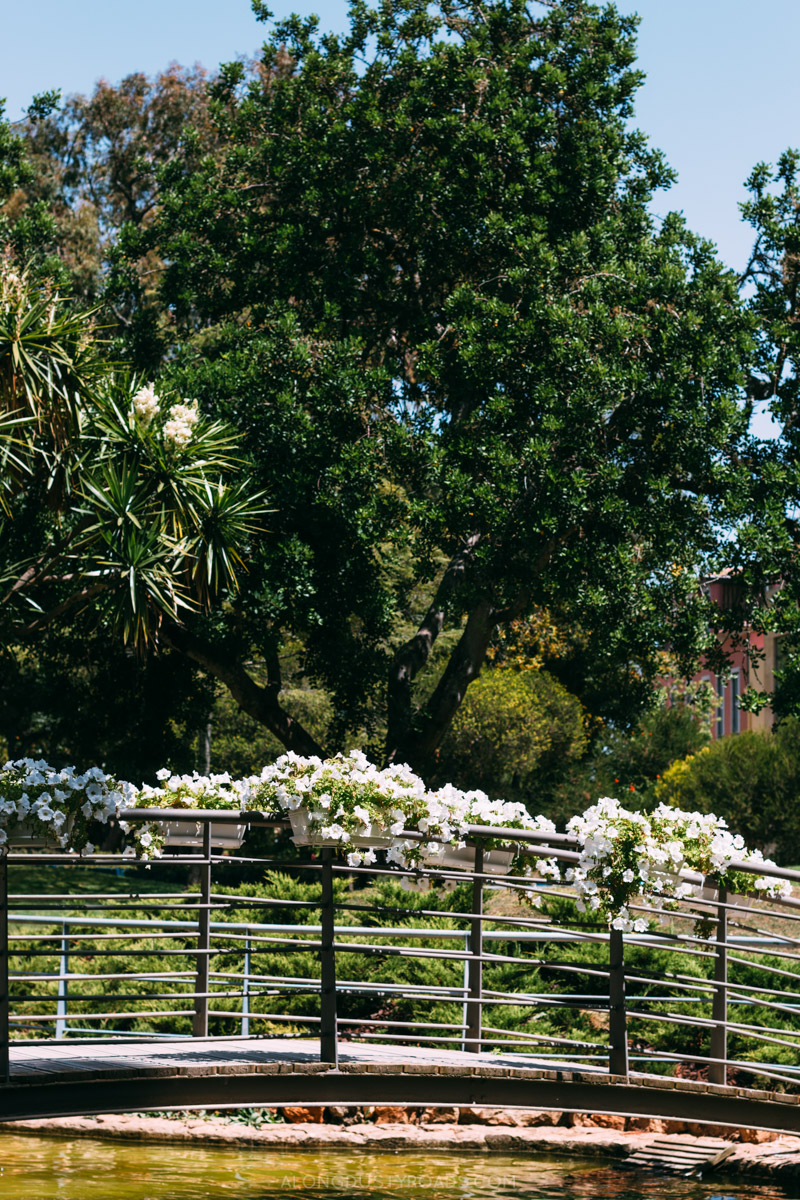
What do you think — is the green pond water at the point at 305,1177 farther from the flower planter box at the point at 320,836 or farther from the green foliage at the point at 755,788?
the green foliage at the point at 755,788

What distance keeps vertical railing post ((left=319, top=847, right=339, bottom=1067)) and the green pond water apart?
127 cm

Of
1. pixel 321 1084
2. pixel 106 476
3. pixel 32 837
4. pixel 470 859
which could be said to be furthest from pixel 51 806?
pixel 106 476

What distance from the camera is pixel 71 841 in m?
7.19

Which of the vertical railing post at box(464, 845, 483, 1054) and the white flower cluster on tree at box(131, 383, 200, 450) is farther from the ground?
the white flower cluster on tree at box(131, 383, 200, 450)

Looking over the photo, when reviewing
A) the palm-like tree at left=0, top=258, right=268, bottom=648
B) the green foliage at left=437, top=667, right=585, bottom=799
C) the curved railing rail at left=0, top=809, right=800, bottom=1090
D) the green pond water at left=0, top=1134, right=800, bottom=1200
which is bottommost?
the green pond water at left=0, top=1134, right=800, bottom=1200

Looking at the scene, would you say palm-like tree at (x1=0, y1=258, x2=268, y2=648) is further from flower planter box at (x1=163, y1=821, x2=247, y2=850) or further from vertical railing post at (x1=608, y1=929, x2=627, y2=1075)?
vertical railing post at (x1=608, y1=929, x2=627, y2=1075)

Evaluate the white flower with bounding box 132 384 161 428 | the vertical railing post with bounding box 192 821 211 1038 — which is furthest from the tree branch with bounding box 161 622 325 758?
the vertical railing post with bounding box 192 821 211 1038

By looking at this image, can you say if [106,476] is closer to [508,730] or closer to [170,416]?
[170,416]

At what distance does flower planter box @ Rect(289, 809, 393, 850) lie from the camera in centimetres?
728

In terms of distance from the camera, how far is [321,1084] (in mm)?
7438

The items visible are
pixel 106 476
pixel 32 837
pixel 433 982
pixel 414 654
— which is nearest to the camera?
pixel 32 837

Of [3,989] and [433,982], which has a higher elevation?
[3,989]

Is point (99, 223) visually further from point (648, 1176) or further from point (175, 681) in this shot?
point (648, 1176)

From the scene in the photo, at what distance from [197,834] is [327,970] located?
102 centimetres
